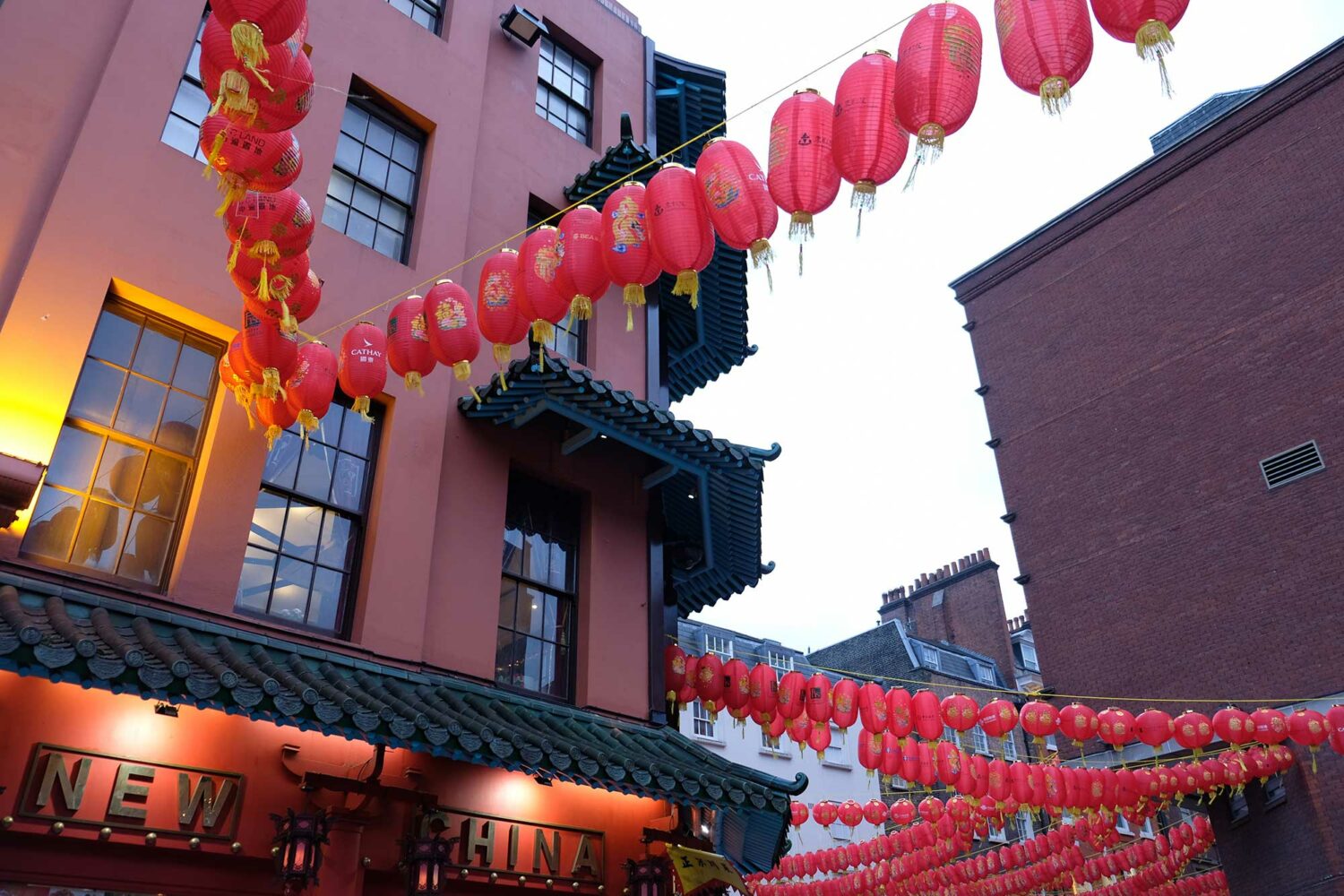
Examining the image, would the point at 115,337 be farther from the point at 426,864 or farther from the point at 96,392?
the point at 426,864

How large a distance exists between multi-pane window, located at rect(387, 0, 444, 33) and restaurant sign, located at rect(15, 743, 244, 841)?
9.60 m

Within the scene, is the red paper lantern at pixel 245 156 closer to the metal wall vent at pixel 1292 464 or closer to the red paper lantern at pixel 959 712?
the red paper lantern at pixel 959 712

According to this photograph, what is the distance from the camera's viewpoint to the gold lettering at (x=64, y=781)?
6133mm

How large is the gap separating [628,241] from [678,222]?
0.43 meters

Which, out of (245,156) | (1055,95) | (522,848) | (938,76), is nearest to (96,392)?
(245,156)

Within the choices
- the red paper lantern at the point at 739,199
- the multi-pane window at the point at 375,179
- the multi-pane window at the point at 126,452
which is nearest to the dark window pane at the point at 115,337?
the multi-pane window at the point at 126,452

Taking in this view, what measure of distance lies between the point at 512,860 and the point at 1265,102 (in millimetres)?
23689

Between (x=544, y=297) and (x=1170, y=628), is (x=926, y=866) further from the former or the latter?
(x=544, y=297)

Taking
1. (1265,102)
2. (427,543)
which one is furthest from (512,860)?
(1265,102)

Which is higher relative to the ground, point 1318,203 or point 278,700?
point 1318,203

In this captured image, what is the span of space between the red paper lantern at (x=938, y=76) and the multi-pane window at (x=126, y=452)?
6.52m

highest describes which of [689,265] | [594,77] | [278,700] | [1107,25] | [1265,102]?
[1265,102]

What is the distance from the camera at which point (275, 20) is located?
17.8 feet

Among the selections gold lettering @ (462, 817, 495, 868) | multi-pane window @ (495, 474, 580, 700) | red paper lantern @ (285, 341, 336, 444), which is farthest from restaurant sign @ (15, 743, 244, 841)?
multi-pane window @ (495, 474, 580, 700)
